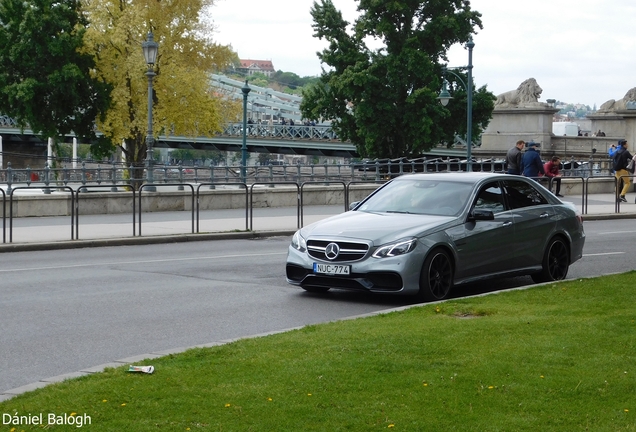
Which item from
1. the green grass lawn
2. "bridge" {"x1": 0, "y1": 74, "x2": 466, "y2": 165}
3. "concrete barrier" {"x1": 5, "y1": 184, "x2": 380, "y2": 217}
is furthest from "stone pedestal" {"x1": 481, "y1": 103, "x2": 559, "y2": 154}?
the green grass lawn

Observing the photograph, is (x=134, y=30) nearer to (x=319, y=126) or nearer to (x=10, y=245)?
(x=10, y=245)

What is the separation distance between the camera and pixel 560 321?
9.56m

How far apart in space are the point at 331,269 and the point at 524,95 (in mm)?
46125

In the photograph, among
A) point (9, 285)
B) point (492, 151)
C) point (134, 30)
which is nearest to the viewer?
point (9, 285)

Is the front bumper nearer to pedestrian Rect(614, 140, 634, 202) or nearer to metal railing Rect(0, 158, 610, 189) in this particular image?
metal railing Rect(0, 158, 610, 189)

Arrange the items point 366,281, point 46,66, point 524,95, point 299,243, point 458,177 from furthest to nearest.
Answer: point 524,95 < point 46,66 < point 458,177 < point 299,243 < point 366,281

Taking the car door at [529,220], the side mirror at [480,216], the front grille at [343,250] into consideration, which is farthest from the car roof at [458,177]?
the front grille at [343,250]

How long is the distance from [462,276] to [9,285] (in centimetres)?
572

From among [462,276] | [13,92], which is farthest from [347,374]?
[13,92]

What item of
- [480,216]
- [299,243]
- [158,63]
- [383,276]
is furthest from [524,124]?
[383,276]

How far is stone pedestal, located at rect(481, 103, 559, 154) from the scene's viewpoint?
184ft

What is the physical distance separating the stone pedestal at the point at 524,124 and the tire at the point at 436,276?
145 ft

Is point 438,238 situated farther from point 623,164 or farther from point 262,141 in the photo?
point 262,141

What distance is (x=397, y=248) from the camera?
12.0 metres
